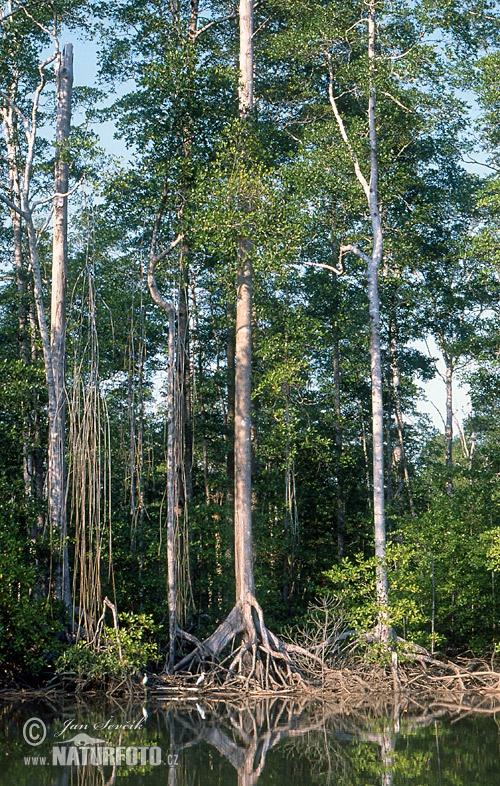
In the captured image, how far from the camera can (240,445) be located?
598 inches

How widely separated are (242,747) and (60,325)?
820cm

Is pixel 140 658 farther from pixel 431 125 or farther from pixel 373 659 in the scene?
pixel 431 125

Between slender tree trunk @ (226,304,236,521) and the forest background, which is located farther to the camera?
slender tree trunk @ (226,304,236,521)

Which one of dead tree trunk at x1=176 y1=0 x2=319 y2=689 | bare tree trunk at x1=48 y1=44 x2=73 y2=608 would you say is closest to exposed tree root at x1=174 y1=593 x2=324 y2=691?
dead tree trunk at x1=176 y1=0 x2=319 y2=689

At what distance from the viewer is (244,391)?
15.4m

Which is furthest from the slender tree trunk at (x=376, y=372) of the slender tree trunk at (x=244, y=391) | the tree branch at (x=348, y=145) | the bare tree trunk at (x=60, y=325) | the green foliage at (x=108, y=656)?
the bare tree trunk at (x=60, y=325)

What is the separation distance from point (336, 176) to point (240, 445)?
5505 mm

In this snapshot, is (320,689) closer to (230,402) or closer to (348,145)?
(230,402)

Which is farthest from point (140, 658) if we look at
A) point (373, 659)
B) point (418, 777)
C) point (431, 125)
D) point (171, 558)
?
point (431, 125)

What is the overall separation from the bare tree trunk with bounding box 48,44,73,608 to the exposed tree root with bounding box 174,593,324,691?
229 centimetres

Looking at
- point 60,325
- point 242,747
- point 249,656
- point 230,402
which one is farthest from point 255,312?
point 242,747

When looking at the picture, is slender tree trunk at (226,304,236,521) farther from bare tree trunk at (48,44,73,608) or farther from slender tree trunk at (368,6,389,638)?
bare tree trunk at (48,44,73,608)

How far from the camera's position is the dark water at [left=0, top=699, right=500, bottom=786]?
8.06 meters

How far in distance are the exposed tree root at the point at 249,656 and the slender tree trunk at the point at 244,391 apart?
36cm
